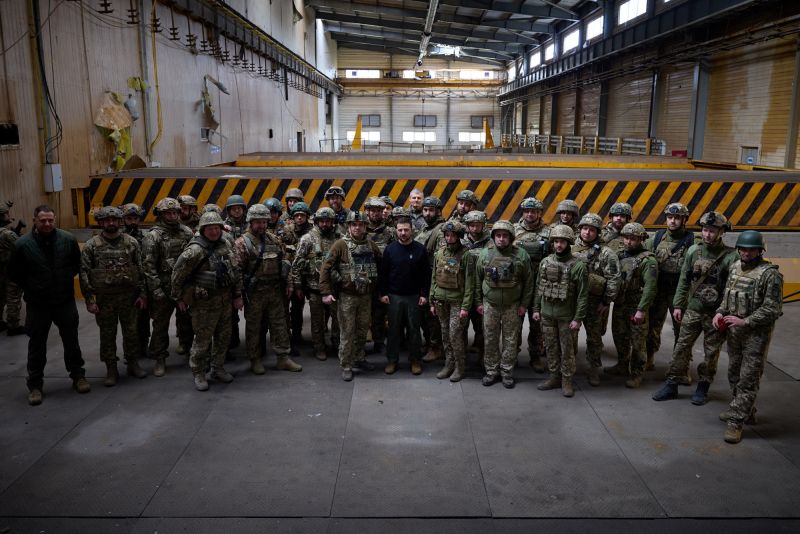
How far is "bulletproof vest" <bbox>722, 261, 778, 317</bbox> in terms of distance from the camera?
523 cm

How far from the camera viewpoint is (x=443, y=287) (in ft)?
21.7

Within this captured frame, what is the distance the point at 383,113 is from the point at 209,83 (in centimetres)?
2946

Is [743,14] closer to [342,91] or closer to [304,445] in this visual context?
[304,445]

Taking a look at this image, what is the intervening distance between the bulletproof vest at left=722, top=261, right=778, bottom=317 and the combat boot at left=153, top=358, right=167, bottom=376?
19.5 feet

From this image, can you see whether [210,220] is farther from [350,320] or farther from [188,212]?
[350,320]

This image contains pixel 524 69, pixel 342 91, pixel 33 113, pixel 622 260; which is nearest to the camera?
pixel 622 260

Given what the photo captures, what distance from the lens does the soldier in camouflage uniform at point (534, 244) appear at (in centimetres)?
697

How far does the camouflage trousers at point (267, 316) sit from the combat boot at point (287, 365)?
1.5 inches

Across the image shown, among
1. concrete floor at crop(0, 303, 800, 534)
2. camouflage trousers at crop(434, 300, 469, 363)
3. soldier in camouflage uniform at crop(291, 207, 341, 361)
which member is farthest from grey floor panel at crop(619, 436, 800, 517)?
soldier in camouflage uniform at crop(291, 207, 341, 361)

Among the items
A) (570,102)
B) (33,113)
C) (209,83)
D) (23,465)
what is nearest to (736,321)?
(23,465)

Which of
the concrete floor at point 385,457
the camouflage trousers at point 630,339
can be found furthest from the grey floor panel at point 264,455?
the camouflage trousers at point 630,339

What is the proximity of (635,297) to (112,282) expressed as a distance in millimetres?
5653

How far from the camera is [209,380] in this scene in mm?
6680

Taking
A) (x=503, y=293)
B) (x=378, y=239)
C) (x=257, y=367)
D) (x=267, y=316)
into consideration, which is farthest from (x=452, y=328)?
(x=257, y=367)
